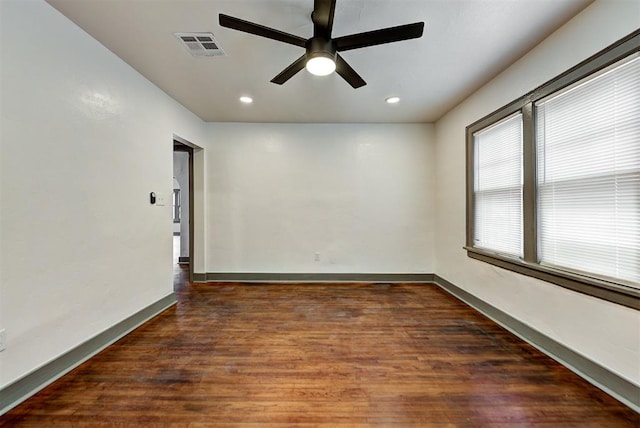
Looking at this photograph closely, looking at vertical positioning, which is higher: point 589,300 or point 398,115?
point 398,115

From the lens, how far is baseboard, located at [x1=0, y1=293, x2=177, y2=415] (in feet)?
5.20

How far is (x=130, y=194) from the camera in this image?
8.51 feet

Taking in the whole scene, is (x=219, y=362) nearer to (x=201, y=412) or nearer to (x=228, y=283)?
(x=201, y=412)

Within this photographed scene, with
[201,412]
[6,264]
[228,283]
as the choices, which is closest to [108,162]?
[6,264]

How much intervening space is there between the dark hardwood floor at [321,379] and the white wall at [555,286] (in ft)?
0.86

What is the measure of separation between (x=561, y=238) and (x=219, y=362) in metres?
2.93

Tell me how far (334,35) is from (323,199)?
2531 mm

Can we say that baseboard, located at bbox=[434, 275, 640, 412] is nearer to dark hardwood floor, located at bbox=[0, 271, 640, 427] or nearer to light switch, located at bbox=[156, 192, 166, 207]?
dark hardwood floor, located at bbox=[0, 271, 640, 427]

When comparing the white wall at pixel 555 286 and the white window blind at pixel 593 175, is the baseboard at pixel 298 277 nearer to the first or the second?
the white wall at pixel 555 286

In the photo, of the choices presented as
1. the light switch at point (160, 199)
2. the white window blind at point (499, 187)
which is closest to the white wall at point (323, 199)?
the white window blind at point (499, 187)

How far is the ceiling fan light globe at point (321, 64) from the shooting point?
5.85ft

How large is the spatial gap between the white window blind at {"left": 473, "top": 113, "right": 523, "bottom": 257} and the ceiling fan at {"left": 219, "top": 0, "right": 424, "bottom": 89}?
1.69 metres

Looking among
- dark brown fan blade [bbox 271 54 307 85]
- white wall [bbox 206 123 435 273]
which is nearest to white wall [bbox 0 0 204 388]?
white wall [bbox 206 123 435 273]

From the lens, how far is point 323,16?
1607 millimetres
